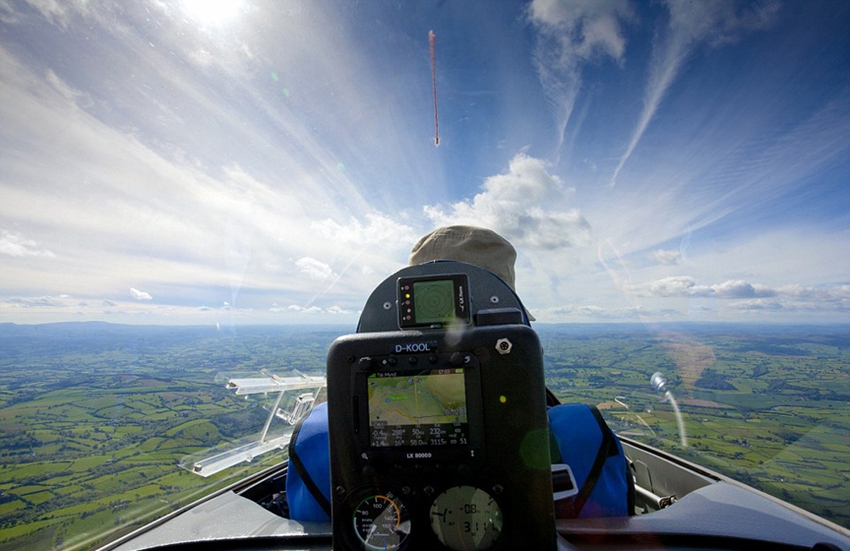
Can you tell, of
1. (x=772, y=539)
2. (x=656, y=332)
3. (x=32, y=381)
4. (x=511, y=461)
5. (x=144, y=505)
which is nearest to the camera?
(x=511, y=461)

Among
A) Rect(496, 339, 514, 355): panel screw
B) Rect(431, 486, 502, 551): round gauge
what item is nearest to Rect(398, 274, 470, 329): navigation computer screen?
Rect(496, 339, 514, 355): panel screw

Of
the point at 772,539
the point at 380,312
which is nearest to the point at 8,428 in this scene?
the point at 380,312

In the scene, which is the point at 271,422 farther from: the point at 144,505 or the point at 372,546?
the point at 372,546

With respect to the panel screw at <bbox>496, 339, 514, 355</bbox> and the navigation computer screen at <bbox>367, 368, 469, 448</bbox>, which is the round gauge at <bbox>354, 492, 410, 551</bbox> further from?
the panel screw at <bbox>496, 339, 514, 355</bbox>

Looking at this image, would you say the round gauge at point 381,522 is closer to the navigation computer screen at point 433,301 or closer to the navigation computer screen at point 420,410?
the navigation computer screen at point 420,410

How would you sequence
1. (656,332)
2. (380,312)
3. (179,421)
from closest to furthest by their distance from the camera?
(380,312) < (179,421) < (656,332)
